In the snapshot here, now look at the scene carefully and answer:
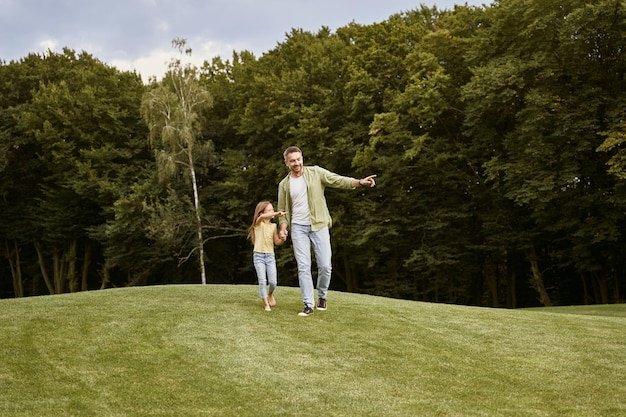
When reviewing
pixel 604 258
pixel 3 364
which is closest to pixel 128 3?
pixel 3 364

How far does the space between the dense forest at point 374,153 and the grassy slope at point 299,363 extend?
56.8 ft

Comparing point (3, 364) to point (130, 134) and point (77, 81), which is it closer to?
point (130, 134)

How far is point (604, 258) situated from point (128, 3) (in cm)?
2434

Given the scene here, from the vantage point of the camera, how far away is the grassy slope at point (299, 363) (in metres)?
5.99

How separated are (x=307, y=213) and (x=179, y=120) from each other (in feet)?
90.2

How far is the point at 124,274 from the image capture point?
47.8 meters

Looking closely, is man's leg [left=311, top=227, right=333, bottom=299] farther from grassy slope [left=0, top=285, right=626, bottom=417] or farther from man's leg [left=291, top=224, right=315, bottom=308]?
grassy slope [left=0, top=285, right=626, bottom=417]

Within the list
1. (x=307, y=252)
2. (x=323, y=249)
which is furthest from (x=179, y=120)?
(x=323, y=249)

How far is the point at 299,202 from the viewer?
406 inches

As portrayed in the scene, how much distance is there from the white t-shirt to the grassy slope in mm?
1662

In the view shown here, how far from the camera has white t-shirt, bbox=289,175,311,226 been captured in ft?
33.7

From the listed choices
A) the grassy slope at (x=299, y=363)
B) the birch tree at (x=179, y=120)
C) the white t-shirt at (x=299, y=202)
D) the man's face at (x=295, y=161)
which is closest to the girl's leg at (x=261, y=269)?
the grassy slope at (x=299, y=363)

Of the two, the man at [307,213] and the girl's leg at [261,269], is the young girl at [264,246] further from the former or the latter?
the man at [307,213]

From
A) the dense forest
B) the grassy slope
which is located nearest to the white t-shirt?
the grassy slope
